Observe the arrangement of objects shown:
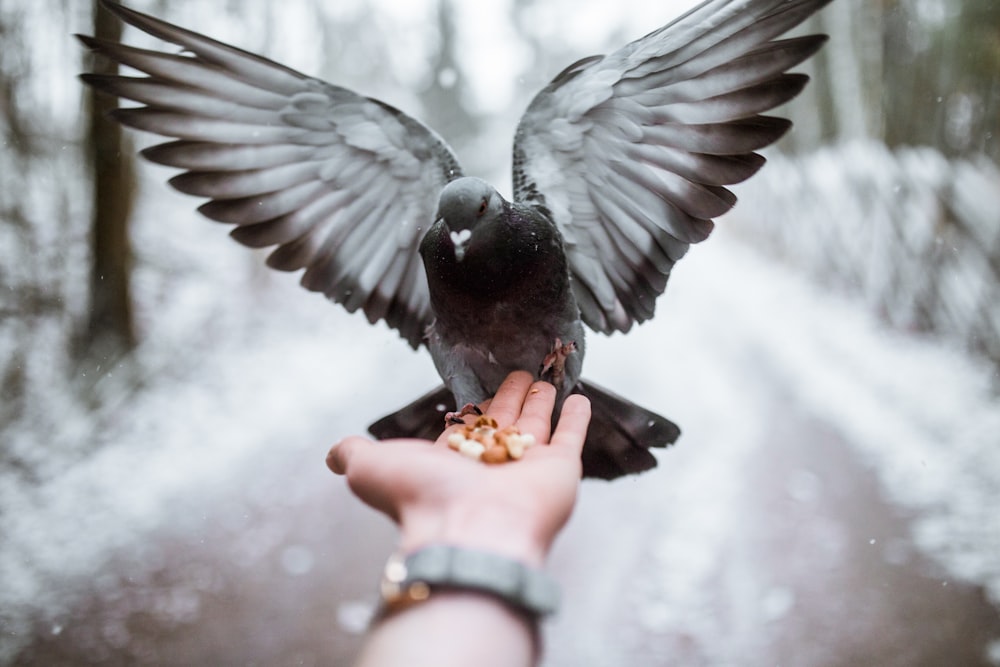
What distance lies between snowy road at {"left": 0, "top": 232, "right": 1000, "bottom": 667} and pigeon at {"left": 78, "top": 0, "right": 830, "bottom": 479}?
0.64 meters

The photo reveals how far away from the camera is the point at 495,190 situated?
1.83m

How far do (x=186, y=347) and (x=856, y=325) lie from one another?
5.35 metres

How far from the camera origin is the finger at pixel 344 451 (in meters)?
1.38

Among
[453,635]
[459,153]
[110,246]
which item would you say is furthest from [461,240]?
[110,246]

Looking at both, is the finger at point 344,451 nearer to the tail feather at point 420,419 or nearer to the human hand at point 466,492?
the human hand at point 466,492

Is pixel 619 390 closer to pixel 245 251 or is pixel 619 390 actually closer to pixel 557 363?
pixel 557 363

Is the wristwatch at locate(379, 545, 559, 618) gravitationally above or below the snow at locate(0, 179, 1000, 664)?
above

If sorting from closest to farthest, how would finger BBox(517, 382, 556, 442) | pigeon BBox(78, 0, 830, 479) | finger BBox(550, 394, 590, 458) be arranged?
finger BBox(550, 394, 590, 458) < finger BBox(517, 382, 556, 442) < pigeon BBox(78, 0, 830, 479)

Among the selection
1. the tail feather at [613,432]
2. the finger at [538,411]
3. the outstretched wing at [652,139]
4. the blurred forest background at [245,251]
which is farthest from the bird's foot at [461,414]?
the blurred forest background at [245,251]

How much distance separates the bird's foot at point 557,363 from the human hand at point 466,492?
533 mm

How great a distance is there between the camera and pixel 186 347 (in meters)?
5.00

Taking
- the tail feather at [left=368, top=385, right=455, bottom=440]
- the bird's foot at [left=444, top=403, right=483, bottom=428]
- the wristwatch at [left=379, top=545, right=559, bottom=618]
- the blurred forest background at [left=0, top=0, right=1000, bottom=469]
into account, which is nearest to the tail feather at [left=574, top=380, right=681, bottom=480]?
the bird's foot at [left=444, top=403, right=483, bottom=428]

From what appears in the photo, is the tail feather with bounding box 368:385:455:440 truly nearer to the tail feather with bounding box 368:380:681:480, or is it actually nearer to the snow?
the tail feather with bounding box 368:380:681:480

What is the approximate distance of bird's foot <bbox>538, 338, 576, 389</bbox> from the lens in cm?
201
